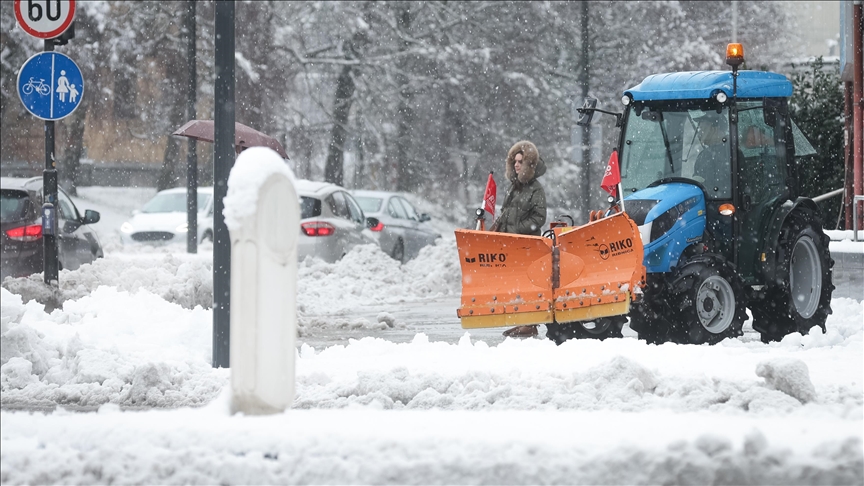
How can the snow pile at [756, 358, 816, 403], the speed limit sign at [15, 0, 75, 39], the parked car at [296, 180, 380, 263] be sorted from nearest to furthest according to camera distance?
the snow pile at [756, 358, 816, 403]
the speed limit sign at [15, 0, 75, 39]
the parked car at [296, 180, 380, 263]

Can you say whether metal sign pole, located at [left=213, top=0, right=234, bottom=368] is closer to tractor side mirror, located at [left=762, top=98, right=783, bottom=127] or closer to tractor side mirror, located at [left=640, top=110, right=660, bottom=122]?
tractor side mirror, located at [left=640, top=110, right=660, bottom=122]

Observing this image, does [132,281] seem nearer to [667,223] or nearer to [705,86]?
[667,223]

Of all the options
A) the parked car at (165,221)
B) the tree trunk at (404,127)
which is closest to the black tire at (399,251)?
the parked car at (165,221)

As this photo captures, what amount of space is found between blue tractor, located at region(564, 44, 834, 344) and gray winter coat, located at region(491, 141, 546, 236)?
2.61ft

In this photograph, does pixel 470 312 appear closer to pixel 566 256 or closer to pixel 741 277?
pixel 566 256

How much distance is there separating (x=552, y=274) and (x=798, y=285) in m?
3.06

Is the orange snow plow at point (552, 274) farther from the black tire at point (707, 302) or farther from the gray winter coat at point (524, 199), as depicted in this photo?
the gray winter coat at point (524, 199)

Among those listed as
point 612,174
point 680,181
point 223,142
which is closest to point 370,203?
point 680,181

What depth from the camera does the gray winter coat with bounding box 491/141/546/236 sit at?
12195 millimetres

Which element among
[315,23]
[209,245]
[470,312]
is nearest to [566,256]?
[470,312]

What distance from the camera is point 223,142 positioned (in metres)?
8.62

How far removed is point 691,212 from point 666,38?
94.8 feet

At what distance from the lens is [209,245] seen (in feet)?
85.9

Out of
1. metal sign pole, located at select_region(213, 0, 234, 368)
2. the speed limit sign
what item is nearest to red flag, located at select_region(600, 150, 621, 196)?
metal sign pole, located at select_region(213, 0, 234, 368)
